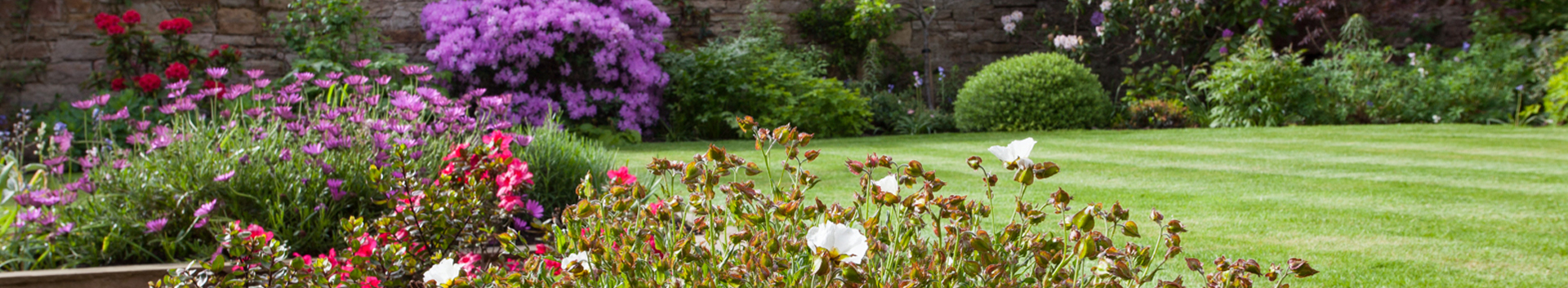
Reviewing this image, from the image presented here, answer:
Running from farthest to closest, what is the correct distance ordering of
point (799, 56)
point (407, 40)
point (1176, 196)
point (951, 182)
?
point (799, 56) < point (407, 40) < point (951, 182) < point (1176, 196)

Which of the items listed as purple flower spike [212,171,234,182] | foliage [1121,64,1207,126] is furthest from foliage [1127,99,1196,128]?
purple flower spike [212,171,234,182]

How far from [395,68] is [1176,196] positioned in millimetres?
5589

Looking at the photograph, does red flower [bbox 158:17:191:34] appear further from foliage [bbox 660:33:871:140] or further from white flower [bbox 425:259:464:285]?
white flower [bbox 425:259:464:285]

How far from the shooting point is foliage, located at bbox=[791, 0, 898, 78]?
29.5ft

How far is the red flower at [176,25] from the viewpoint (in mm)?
6859

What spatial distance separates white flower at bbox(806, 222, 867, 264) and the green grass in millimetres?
362

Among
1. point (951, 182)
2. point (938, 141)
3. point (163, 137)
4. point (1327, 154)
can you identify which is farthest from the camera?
point (938, 141)

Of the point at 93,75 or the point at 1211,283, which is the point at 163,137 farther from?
the point at 93,75

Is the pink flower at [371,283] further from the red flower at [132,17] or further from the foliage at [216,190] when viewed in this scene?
the red flower at [132,17]

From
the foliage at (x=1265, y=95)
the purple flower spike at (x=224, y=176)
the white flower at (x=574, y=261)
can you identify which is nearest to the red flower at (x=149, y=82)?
the purple flower spike at (x=224, y=176)

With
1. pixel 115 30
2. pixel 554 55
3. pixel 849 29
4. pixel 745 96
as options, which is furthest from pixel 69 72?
pixel 849 29

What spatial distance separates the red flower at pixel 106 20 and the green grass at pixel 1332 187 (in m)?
3.90

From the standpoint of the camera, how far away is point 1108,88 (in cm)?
1002

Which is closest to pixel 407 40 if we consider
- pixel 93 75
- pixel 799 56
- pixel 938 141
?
pixel 93 75
